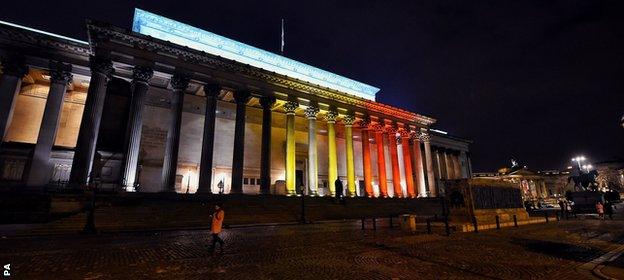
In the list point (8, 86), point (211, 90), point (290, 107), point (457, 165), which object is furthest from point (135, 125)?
point (457, 165)

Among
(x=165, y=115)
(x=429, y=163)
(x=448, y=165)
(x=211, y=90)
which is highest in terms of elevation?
(x=211, y=90)

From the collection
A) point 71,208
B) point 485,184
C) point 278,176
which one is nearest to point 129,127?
point 71,208

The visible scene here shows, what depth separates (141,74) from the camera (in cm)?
2045

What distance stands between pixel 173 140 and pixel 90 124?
195 inches

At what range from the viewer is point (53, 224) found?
12266mm

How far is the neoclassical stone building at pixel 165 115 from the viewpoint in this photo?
19.2 metres

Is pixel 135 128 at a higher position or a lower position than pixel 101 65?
lower

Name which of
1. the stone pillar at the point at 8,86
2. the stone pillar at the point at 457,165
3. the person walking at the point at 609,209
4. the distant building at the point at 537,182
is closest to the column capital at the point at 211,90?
the stone pillar at the point at 8,86

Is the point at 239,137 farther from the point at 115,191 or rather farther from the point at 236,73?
the point at 115,191

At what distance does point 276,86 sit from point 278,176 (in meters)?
10.7

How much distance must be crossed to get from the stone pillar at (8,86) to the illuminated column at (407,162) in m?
35.4

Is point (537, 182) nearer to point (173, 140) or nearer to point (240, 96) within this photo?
point (240, 96)

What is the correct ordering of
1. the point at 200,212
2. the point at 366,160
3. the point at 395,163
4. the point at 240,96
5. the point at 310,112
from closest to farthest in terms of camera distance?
the point at 200,212
the point at 240,96
the point at 310,112
the point at 366,160
the point at 395,163

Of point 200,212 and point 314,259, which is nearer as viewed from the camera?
point 314,259
